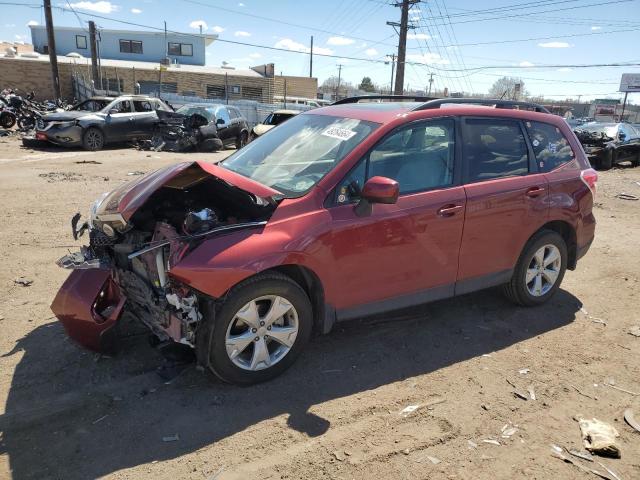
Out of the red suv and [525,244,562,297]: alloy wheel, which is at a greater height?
the red suv

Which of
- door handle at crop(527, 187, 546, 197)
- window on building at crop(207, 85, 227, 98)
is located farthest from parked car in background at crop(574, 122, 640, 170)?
window on building at crop(207, 85, 227, 98)

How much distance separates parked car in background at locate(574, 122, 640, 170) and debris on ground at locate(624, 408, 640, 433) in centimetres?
1483

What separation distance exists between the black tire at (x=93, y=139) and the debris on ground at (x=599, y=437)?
16.2 meters

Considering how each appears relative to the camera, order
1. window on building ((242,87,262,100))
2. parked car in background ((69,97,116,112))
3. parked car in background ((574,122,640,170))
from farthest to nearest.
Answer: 1. window on building ((242,87,262,100))
2. parked car in background ((69,97,116,112))
3. parked car in background ((574,122,640,170))

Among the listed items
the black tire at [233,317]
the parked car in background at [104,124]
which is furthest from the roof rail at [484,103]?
the parked car in background at [104,124]

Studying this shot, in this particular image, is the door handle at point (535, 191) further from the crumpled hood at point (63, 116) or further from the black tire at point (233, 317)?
the crumpled hood at point (63, 116)

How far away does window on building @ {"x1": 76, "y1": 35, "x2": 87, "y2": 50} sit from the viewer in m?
52.1

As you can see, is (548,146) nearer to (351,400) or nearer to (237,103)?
(351,400)

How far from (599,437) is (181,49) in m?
57.5

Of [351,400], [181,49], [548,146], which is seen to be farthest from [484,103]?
[181,49]

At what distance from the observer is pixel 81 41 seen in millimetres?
52219

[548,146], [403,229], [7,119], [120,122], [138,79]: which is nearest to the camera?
[403,229]

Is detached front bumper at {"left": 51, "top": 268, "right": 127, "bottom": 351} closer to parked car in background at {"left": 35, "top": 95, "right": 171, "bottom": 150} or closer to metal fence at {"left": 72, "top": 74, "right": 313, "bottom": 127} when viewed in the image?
parked car in background at {"left": 35, "top": 95, "right": 171, "bottom": 150}

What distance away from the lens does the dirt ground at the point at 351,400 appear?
2.74m
